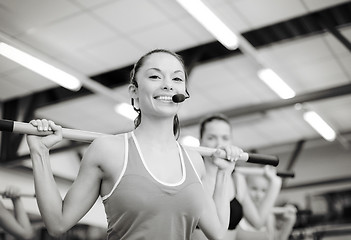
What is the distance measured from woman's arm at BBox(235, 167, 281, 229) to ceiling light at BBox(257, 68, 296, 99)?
3040 mm

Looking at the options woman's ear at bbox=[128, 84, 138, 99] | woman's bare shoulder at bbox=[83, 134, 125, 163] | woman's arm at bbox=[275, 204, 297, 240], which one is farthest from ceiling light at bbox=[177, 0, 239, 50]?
woman's bare shoulder at bbox=[83, 134, 125, 163]

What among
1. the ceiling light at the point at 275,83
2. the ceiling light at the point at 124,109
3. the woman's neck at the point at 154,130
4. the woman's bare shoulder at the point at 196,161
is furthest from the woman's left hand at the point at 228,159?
the ceiling light at the point at 124,109

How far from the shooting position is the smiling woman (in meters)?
1.32

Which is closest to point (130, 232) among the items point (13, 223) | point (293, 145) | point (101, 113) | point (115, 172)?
point (115, 172)

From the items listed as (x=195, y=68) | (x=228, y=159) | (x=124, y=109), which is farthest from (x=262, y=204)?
(x=124, y=109)

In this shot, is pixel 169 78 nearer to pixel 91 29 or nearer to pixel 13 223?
pixel 13 223

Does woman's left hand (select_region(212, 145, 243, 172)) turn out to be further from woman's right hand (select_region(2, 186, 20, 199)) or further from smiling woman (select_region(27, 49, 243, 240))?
woman's right hand (select_region(2, 186, 20, 199))

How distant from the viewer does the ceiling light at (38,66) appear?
203 inches

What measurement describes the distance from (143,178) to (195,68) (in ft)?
16.0

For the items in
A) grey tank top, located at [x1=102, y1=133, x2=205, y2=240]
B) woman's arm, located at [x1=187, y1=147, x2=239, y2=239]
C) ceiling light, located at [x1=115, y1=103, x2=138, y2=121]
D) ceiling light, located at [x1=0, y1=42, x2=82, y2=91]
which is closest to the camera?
grey tank top, located at [x1=102, y1=133, x2=205, y2=240]

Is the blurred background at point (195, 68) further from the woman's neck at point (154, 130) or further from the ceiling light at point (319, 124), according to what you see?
the woman's neck at point (154, 130)

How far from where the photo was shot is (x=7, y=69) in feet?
18.8

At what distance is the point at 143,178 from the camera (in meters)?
1.33

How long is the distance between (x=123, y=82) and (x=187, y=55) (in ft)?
3.69
